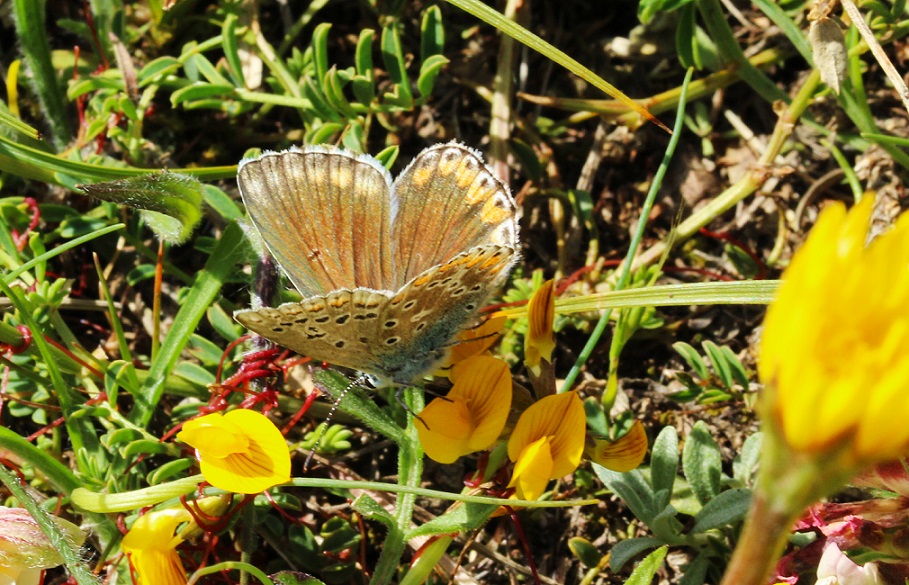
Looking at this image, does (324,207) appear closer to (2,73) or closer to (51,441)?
(51,441)

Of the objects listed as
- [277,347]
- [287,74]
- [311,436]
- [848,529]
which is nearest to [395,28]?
[287,74]

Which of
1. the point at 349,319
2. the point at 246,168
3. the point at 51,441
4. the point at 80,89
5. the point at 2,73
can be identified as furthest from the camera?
the point at 2,73

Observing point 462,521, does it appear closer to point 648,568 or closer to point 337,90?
point 648,568

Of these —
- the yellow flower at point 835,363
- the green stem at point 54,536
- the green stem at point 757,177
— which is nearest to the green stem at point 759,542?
the yellow flower at point 835,363

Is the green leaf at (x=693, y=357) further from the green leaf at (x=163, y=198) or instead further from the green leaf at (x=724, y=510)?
the green leaf at (x=163, y=198)

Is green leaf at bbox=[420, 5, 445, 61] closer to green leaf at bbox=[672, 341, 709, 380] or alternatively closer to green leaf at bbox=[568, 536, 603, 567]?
green leaf at bbox=[672, 341, 709, 380]

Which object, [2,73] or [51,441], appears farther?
[2,73]
